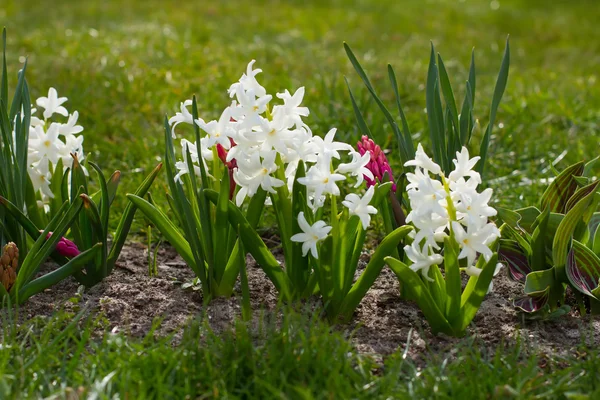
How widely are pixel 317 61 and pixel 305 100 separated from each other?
3.85ft

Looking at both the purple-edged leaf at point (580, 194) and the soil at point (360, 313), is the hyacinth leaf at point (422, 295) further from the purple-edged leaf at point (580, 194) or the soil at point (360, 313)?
the purple-edged leaf at point (580, 194)

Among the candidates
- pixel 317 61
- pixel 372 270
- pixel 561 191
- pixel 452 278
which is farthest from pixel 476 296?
pixel 317 61

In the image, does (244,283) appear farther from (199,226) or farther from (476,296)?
(476,296)

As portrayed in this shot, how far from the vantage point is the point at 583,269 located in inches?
93.1

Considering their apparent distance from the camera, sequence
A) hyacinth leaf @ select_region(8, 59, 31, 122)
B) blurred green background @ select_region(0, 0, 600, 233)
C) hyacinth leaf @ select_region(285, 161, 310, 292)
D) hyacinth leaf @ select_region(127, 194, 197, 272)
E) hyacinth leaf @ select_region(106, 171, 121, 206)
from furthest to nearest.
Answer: blurred green background @ select_region(0, 0, 600, 233), hyacinth leaf @ select_region(106, 171, 121, 206), hyacinth leaf @ select_region(8, 59, 31, 122), hyacinth leaf @ select_region(127, 194, 197, 272), hyacinth leaf @ select_region(285, 161, 310, 292)

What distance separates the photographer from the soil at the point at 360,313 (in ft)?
7.32

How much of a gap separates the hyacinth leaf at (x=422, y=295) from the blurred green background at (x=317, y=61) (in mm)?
1062

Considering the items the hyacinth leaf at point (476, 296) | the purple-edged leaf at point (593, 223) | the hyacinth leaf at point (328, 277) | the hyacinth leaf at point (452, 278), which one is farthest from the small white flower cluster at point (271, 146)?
the purple-edged leaf at point (593, 223)

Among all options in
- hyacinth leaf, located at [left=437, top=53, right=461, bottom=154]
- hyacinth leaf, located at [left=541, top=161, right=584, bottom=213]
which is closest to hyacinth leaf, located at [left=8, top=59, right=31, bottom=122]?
hyacinth leaf, located at [left=437, top=53, right=461, bottom=154]

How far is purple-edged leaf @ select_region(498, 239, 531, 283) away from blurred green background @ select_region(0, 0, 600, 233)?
614mm

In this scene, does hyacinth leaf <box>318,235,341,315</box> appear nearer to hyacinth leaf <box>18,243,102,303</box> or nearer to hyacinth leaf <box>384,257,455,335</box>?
hyacinth leaf <box>384,257,455,335</box>

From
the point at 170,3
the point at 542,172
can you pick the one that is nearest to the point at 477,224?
the point at 542,172

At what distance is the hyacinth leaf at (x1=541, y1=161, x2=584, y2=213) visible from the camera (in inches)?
99.4

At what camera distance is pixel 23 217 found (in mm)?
2402
